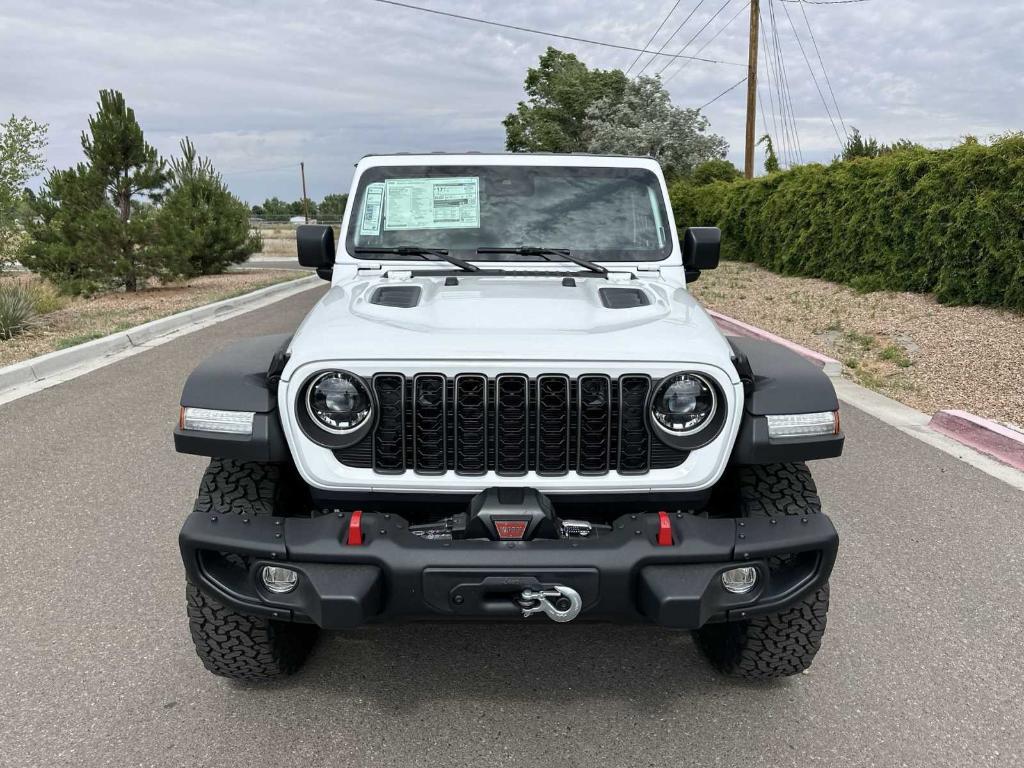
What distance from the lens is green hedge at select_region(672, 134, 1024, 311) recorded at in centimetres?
965

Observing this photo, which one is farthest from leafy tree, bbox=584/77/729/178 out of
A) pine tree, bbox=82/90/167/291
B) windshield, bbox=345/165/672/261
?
windshield, bbox=345/165/672/261

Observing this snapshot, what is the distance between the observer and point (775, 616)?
2764mm

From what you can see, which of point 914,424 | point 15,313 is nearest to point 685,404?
point 914,424

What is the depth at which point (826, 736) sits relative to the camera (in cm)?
264

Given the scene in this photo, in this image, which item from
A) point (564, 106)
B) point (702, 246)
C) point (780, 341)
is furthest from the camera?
point (564, 106)

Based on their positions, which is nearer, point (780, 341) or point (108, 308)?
point (780, 341)

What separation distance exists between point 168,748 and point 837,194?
13741mm

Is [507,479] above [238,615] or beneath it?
above

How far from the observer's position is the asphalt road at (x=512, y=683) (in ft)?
8.44

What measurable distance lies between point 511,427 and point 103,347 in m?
8.81

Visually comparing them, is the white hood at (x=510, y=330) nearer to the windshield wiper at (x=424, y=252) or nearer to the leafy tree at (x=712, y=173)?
the windshield wiper at (x=424, y=252)

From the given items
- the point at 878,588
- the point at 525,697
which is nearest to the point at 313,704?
the point at 525,697

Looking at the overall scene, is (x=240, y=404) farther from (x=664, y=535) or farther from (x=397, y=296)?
(x=664, y=535)

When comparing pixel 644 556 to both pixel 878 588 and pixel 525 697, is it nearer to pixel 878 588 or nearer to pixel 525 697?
pixel 525 697
